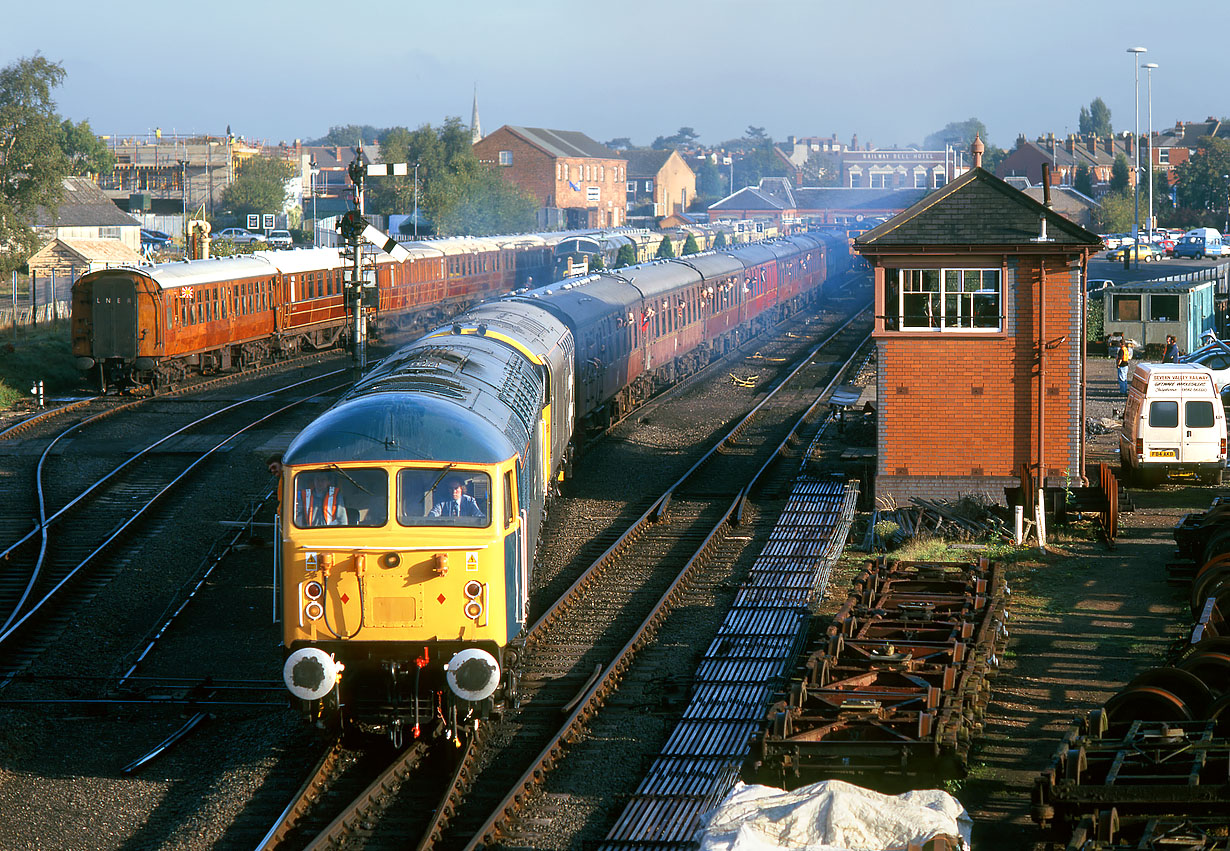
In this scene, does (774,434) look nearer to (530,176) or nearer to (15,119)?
(15,119)

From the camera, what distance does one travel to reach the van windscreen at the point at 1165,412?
23328 mm

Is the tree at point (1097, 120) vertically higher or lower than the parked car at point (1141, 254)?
higher

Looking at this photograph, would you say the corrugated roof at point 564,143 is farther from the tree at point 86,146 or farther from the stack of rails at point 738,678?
the stack of rails at point 738,678

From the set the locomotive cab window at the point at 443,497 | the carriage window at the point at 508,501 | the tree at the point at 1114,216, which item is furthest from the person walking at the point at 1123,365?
the tree at the point at 1114,216

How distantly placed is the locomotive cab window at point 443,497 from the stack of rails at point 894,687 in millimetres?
2869

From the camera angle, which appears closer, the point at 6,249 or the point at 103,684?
Result: the point at 103,684

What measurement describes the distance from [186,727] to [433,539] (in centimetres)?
344

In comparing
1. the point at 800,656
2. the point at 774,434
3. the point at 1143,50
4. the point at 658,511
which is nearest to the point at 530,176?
the point at 1143,50

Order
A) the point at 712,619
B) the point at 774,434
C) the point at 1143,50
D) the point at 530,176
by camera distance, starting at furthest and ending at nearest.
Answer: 1. the point at 530,176
2. the point at 1143,50
3. the point at 774,434
4. the point at 712,619

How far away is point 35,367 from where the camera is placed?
33688 millimetres

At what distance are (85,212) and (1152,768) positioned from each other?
62548 mm

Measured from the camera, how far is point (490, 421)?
40.4 ft

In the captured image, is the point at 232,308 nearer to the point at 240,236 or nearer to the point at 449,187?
the point at 240,236

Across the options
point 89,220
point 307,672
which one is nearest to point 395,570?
point 307,672
